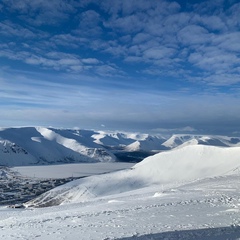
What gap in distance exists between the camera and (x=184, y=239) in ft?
44.4

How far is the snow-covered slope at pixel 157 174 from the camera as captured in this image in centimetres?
6488

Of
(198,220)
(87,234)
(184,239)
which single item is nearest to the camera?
(184,239)

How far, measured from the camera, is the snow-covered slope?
6488 cm

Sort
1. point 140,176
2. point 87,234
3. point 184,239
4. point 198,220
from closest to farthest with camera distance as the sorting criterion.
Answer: point 184,239 < point 87,234 < point 198,220 < point 140,176

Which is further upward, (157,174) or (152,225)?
(152,225)

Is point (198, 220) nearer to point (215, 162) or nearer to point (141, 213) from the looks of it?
point (141, 213)

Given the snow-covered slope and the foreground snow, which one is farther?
the snow-covered slope

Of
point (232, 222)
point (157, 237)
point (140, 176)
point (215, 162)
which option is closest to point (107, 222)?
point (157, 237)

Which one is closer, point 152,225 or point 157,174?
point 152,225

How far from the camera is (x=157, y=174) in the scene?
75312 millimetres

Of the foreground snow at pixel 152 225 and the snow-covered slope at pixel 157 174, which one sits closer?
the foreground snow at pixel 152 225

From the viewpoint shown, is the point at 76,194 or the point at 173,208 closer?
the point at 173,208

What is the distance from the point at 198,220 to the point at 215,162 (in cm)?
6238

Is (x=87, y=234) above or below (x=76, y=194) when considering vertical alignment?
above
